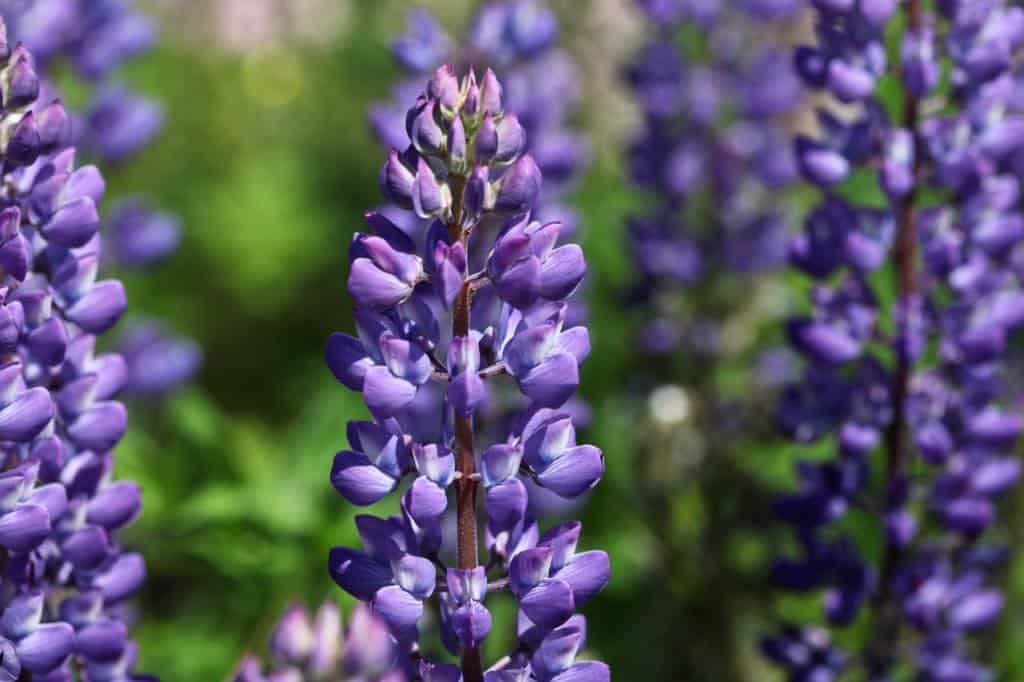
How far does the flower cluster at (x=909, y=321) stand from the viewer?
2.47 m

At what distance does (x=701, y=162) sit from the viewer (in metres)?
3.93

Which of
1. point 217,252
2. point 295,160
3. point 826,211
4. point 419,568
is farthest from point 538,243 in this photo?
point 295,160

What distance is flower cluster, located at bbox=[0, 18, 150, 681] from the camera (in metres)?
1.67

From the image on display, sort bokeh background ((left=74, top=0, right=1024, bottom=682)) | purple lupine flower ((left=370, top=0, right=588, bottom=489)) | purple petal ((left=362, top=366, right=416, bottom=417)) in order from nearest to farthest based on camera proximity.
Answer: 1. purple petal ((left=362, top=366, right=416, bottom=417))
2. purple lupine flower ((left=370, top=0, right=588, bottom=489))
3. bokeh background ((left=74, top=0, right=1024, bottom=682))

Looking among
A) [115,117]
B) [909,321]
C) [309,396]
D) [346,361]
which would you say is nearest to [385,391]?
[346,361]

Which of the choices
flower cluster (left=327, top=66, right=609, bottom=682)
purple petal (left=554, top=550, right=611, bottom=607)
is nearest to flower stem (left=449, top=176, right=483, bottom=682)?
flower cluster (left=327, top=66, right=609, bottom=682)

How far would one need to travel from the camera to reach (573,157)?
3377 millimetres

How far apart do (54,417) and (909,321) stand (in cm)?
138

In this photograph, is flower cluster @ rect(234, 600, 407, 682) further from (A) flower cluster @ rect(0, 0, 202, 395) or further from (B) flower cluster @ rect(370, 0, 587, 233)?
(A) flower cluster @ rect(0, 0, 202, 395)

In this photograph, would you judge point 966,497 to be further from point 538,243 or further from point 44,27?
point 44,27

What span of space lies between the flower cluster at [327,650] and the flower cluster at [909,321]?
1335 mm

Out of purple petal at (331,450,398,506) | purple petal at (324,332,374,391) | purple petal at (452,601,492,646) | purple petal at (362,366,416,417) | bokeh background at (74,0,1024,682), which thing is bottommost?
purple petal at (452,601,492,646)

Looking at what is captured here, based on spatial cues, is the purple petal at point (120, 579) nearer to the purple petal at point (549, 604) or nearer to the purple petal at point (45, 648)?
the purple petal at point (45, 648)

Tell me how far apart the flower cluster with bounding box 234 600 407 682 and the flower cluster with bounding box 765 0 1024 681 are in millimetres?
1335
